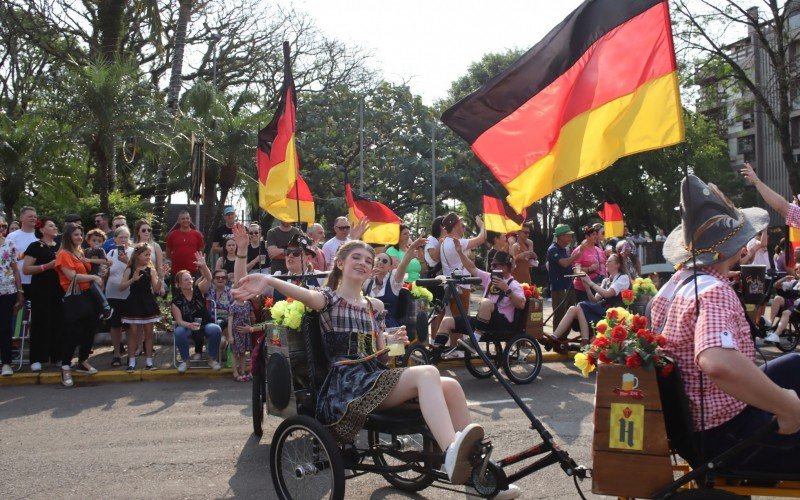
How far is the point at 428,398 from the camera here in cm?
421

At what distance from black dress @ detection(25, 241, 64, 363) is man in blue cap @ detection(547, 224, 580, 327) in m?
7.41

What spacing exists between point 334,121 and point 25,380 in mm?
24761

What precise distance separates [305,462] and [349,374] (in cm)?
62

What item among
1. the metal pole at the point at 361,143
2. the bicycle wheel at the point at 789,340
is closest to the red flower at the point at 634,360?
the bicycle wheel at the point at 789,340

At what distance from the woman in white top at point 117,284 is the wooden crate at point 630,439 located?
776 centimetres

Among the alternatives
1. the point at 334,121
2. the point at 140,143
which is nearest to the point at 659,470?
the point at 140,143

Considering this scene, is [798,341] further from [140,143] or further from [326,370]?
[140,143]

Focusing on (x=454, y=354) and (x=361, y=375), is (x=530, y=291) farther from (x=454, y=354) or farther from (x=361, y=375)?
(x=361, y=375)

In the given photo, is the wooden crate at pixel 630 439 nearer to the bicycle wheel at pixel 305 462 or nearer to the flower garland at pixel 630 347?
Result: the flower garland at pixel 630 347

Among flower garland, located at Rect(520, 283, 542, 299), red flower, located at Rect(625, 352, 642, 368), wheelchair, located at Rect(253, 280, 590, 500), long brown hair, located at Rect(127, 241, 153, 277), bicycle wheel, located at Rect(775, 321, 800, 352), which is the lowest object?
wheelchair, located at Rect(253, 280, 590, 500)

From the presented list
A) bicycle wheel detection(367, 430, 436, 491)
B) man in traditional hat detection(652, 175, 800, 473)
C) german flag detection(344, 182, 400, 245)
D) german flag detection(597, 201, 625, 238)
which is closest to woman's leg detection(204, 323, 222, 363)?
german flag detection(344, 182, 400, 245)

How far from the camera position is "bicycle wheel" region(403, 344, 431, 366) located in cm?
897

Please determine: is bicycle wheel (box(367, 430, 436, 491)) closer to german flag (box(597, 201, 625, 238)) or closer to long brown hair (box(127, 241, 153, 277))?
long brown hair (box(127, 241, 153, 277))

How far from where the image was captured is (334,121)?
32688 millimetres
